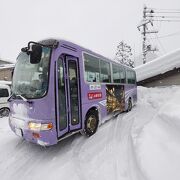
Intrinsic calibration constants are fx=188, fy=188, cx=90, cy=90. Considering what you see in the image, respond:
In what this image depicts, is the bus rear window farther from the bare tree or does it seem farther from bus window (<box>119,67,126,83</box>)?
the bare tree

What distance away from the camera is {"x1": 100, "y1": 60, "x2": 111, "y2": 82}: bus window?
23.9 feet

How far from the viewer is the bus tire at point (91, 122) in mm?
6042

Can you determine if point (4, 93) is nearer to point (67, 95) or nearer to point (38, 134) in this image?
point (67, 95)

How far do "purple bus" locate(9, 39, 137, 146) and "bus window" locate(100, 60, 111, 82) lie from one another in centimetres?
60

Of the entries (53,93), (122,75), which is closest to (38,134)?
(53,93)

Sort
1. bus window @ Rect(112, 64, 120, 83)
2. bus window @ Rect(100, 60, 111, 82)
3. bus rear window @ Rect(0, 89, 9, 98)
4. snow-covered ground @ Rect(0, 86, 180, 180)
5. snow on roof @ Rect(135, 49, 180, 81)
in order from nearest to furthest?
snow-covered ground @ Rect(0, 86, 180, 180) < bus window @ Rect(100, 60, 111, 82) < bus window @ Rect(112, 64, 120, 83) < bus rear window @ Rect(0, 89, 9, 98) < snow on roof @ Rect(135, 49, 180, 81)

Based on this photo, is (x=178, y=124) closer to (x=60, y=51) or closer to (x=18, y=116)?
(x=60, y=51)

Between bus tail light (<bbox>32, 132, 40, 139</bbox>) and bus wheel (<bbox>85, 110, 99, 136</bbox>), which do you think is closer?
bus tail light (<bbox>32, 132, 40, 139</bbox>)

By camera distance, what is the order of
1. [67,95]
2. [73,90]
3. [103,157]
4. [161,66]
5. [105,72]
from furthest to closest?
[161,66] → [105,72] → [73,90] → [67,95] → [103,157]

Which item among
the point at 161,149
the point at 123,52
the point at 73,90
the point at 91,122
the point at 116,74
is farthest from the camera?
the point at 123,52

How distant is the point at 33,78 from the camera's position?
464 cm

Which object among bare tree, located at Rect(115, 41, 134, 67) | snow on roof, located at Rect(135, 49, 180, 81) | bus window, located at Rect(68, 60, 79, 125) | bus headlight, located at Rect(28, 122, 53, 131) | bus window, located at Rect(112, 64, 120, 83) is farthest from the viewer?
bare tree, located at Rect(115, 41, 134, 67)

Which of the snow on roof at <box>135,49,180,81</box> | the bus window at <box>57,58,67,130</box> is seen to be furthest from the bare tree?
the bus window at <box>57,58,67,130</box>

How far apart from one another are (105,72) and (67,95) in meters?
2.98
